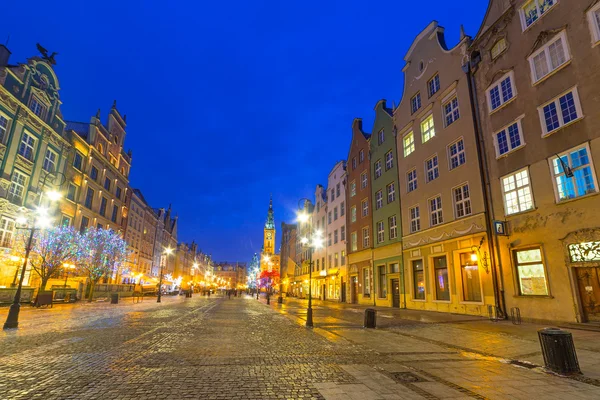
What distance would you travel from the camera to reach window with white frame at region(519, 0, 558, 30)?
658 inches

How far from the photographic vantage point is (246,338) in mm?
11211

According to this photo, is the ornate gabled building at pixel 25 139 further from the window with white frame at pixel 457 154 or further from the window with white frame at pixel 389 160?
the window with white frame at pixel 457 154

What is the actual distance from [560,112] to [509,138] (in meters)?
2.89

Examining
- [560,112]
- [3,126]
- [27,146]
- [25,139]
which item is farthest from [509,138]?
[27,146]

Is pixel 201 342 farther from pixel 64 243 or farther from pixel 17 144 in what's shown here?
pixel 17 144

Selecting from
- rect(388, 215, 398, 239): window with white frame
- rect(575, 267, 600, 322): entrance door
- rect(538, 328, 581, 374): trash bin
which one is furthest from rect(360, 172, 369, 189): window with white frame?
rect(538, 328, 581, 374): trash bin

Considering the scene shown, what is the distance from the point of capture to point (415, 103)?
28562 millimetres

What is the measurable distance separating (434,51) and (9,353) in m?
29.5

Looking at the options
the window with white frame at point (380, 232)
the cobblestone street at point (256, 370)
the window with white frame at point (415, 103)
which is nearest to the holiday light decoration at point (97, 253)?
the cobblestone street at point (256, 370)

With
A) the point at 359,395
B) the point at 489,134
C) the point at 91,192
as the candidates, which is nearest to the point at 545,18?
the point at 489,134

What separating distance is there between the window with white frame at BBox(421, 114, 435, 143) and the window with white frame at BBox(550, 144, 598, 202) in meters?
10.8

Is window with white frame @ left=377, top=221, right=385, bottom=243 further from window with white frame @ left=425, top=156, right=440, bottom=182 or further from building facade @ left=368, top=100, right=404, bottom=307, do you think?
window with white frame @ left=425, top=156, right=440, bottom=182

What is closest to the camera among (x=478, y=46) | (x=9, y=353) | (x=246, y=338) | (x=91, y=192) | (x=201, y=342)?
(x=9, y=353)

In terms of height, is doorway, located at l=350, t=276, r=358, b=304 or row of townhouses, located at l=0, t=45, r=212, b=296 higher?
row of townhouses, located at l=0, t=45, r=212, b=296
